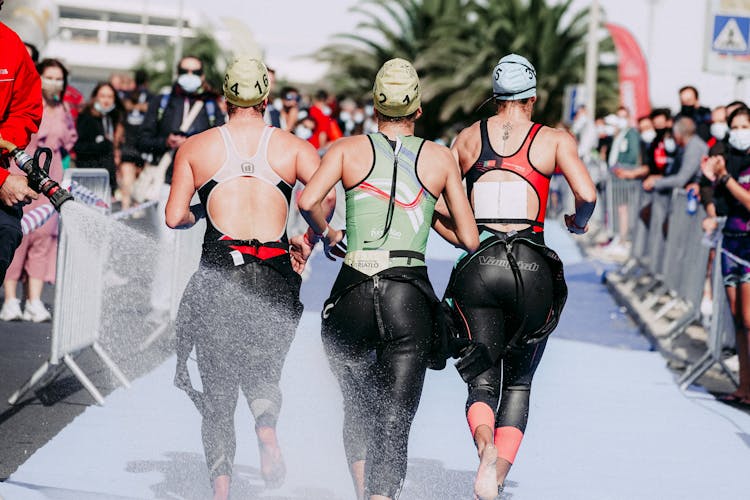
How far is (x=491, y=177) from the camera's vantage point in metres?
5.46

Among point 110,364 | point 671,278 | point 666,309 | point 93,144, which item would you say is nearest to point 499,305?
point 110,364

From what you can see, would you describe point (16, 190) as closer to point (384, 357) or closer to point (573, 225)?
point (384, 357)

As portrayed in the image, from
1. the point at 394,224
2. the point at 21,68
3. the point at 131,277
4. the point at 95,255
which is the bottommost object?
the point at 131,277

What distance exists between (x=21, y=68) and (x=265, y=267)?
1.32m

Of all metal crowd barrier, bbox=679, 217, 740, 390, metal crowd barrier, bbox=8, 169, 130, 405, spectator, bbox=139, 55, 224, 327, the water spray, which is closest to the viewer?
the water spray

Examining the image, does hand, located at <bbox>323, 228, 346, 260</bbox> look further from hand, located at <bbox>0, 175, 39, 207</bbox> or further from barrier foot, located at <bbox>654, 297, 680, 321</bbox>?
barrier foot, located at <bbox>654, 297, 680, 321</bbox>

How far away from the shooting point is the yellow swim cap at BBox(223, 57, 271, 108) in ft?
17.2

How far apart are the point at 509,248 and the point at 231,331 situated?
124cm

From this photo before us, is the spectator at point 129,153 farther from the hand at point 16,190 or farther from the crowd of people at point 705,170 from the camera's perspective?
the hand at point 16,190

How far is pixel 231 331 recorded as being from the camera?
5211 millimetres

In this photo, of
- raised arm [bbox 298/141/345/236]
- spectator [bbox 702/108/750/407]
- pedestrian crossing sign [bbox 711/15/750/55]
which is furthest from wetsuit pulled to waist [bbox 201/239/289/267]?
pedestrian crossing sign [bbox 711/15/750/55]

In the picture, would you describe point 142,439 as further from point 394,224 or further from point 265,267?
point 394,224

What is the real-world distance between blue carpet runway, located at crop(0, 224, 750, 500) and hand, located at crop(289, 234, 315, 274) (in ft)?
3.58

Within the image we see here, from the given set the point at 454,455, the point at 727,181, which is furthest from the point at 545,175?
the point at 727,181
